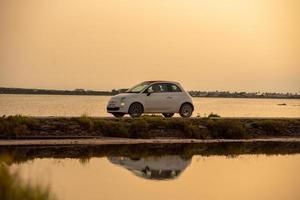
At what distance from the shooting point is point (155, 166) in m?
22.0

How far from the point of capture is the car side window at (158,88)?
112 feet

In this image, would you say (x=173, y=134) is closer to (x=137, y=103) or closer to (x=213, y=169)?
(x=137, y=103)

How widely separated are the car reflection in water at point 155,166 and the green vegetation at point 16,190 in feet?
24.3

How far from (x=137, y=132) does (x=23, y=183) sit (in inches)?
706

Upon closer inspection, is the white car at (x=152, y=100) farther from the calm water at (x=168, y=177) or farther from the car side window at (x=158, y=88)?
the calm water at (x=168, y=177)

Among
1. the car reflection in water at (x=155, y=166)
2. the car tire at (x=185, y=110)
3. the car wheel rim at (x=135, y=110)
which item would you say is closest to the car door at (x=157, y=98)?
the car wheel rim at (x=135, y=110)

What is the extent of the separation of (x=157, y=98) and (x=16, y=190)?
22.4 metres

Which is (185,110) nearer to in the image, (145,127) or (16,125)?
(145,127)

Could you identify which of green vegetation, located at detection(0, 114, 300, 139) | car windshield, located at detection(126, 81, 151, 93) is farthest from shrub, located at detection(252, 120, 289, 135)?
car windshield, located at detection(126, 81, 151, 93)

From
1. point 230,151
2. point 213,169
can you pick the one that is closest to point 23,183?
point 213,169

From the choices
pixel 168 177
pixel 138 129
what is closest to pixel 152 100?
pixel 138 129

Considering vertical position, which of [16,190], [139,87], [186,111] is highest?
[139,87]

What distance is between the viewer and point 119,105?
1316 inches

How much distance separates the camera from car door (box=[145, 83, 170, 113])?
3381cm
